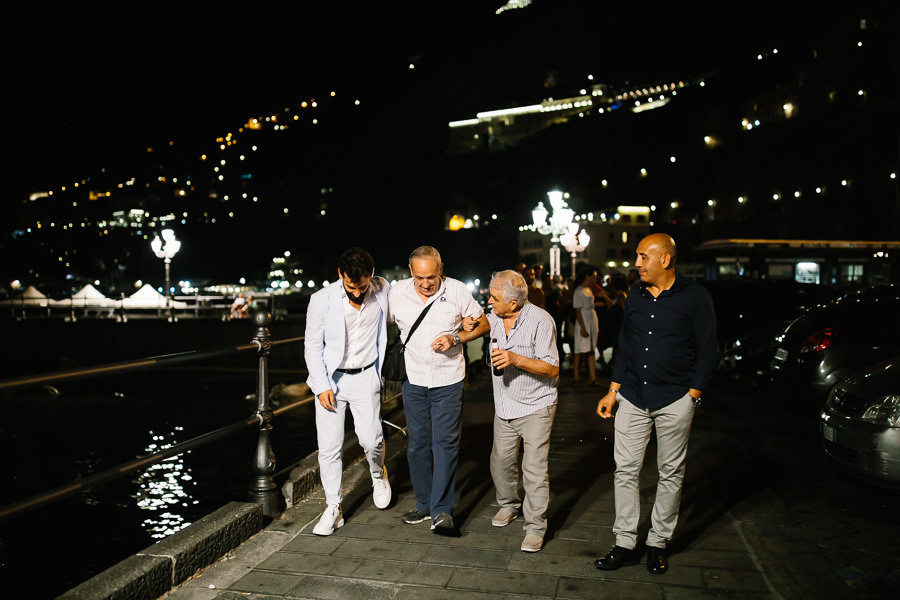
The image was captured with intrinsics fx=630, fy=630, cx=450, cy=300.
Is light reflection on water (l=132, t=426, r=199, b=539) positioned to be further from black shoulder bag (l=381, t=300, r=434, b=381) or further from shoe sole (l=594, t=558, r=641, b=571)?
shoe sole (l=594, t=558, r=641, b=571)

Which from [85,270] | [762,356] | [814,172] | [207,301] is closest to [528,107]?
[814,172]

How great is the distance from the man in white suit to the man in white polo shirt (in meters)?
0.23

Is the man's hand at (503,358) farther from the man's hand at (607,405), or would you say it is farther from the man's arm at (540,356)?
the man's hand at (607,405)

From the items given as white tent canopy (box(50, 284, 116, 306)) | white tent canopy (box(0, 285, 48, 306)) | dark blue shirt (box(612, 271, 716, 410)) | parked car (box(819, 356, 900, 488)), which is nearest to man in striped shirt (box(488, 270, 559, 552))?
dark blue shirt (box(612, 271, 716, 410))

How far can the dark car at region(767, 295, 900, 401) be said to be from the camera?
7.88 meters

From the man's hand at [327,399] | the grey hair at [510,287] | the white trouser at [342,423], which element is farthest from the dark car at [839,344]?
the man's hand at [327,399]

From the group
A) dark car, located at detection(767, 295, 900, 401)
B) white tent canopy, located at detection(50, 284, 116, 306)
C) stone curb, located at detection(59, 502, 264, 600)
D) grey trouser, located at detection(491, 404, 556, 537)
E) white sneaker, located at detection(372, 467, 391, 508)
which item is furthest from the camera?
white tent canopy, located at detection(50, 284, 116, 306)

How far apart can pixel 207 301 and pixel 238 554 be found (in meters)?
36.5

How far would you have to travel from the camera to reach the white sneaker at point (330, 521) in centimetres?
430

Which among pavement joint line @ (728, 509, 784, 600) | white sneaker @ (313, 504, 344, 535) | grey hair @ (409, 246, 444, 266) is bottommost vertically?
pavement joint line @ (728, 509, 784, 600)

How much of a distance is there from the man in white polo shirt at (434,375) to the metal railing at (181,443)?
1.04 meters

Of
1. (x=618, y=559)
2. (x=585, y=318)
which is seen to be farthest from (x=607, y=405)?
(x=585, y=318)

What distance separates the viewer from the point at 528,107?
A: 125 metres

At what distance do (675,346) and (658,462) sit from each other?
0.70 metres
